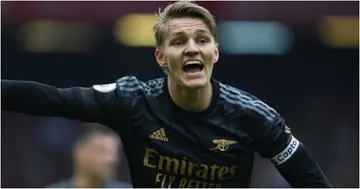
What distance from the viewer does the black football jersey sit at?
5.30 m

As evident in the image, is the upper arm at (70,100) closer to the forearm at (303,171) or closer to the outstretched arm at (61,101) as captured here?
the outstretched arm at (61,101)

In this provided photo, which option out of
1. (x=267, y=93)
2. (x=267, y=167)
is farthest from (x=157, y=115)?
(x=267, y=93)

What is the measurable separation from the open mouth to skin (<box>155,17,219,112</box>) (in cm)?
1

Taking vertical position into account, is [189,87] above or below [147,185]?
above

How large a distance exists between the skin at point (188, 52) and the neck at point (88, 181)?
192 cm

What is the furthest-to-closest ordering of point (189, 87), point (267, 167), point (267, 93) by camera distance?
Answer: point (267, 93) → point (267, 167) → point (189, 87)

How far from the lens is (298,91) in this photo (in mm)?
12781

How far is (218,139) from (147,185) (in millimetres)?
415

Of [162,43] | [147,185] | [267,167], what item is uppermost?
[162,43]

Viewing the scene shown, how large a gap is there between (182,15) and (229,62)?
683 cm

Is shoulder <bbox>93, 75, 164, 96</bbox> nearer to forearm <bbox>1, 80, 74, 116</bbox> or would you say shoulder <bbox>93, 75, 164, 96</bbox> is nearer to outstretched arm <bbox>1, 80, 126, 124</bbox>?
outstretched arm <bbox>1, 80, 126, 124</bbox>

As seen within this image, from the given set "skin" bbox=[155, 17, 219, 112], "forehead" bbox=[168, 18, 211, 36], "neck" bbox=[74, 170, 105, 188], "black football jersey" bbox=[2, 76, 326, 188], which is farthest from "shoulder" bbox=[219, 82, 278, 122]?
"neck" bbox=[74, 170, 105, 188]

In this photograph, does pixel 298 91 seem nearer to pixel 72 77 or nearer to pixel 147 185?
pixel 72 77

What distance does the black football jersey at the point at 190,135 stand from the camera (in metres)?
5.30
